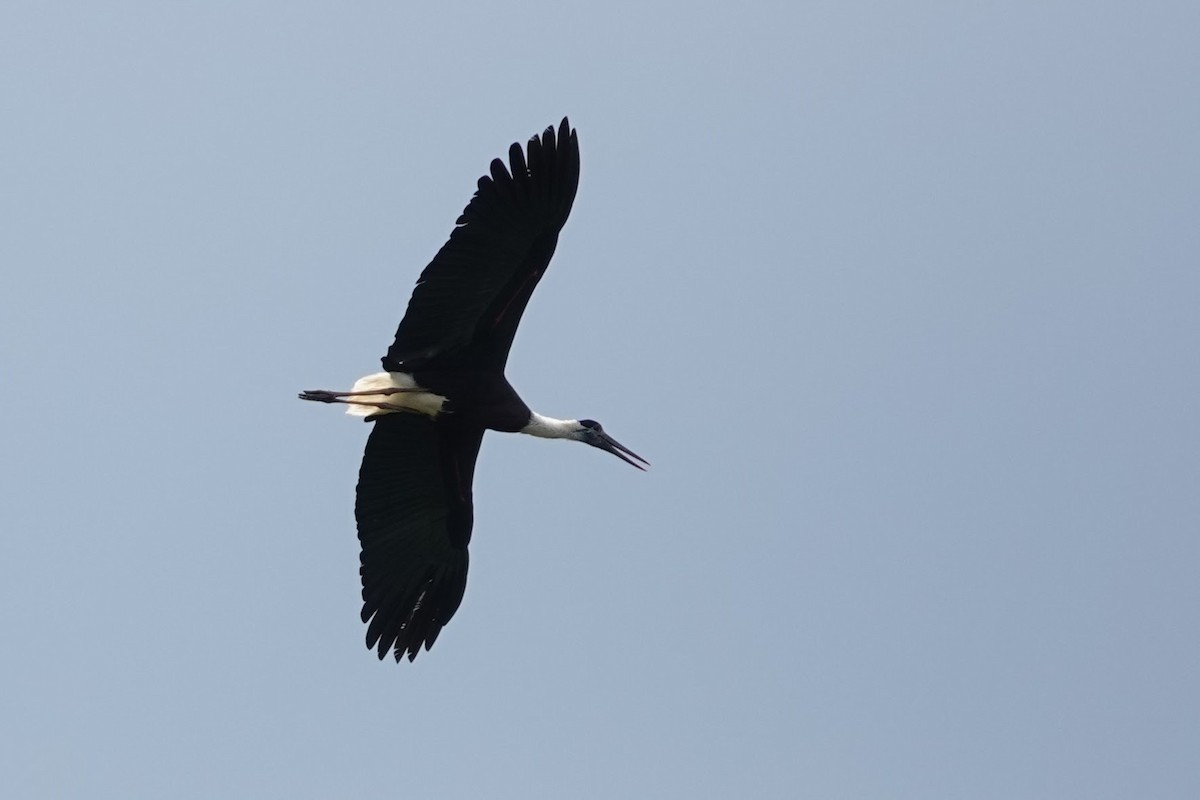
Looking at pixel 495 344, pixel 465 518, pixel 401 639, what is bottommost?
pixel 401 639

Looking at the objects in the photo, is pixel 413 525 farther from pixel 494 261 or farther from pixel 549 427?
pixel 494 261

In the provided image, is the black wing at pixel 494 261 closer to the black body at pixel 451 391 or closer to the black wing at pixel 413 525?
the black body at pixel 451 391

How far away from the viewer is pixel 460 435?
17.6 metres

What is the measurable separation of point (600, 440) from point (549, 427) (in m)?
0.81

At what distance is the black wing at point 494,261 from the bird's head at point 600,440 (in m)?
1.87

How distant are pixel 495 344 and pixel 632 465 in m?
2.62

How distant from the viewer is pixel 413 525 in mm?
17766

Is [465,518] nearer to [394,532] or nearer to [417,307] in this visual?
[394,532]

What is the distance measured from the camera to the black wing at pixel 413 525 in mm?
17500

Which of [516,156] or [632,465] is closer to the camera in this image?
[516,156]

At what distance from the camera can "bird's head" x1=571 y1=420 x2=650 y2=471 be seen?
18688mm

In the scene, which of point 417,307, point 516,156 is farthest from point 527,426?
point 516,156

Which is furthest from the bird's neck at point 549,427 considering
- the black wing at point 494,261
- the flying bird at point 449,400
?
the black wing at point 494,261

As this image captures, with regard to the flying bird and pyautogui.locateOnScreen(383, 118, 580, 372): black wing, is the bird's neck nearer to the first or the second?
the flying bird
